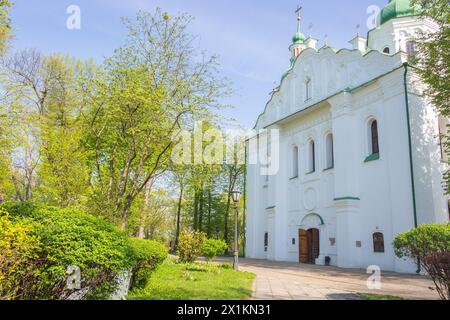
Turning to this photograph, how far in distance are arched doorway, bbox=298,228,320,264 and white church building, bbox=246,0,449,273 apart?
58 millimetres

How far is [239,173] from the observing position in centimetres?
3941

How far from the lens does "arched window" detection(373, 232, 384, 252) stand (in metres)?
16.7

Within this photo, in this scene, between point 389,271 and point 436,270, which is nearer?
point 436,270

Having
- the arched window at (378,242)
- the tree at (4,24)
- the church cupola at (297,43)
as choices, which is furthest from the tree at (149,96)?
the church cupola at (297,43)

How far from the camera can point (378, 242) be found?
16.9 metres

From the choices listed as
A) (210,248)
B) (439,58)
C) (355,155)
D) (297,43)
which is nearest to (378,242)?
(355,155)

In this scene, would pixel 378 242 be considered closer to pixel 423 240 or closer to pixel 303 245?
pixel 303 245

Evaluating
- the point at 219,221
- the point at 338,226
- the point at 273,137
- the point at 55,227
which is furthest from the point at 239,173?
the point at 55,227

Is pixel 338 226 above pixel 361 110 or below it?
below

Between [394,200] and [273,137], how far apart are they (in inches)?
434

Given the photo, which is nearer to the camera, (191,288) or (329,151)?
(191,288)

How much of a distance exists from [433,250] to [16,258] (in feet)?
24.4

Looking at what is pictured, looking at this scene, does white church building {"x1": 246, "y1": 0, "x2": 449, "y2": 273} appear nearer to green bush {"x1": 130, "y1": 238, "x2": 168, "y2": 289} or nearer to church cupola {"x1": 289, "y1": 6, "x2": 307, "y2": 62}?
church cupola {"x1": 289, "y1": 6, "x2": 307, "y2": 62}
